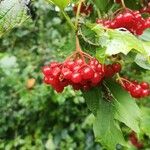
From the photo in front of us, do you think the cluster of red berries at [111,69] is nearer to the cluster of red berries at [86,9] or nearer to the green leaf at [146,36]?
the green leaf at [146,36]

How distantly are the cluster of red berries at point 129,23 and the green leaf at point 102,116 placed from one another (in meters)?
0.19

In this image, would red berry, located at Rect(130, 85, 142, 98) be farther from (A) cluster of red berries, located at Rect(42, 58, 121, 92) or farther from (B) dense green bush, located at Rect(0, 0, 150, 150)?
(B) dense green bush, located at Rect(0, 0, 150, 150)

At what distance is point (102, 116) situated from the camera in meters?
1.33

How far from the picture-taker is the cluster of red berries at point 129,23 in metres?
1.28

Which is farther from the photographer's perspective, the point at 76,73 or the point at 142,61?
the point at 142,61

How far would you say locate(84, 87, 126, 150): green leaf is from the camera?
133 cm

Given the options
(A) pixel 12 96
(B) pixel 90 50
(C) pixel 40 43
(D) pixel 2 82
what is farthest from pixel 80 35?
(C) pixel 40 43

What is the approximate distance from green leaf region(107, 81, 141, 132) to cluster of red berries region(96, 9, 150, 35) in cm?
16

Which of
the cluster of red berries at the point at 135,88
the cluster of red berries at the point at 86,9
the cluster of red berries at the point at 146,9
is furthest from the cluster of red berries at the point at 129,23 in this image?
the cluster of red berries at the point at 86,9

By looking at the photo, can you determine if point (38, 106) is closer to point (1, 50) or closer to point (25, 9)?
point (1, 50)

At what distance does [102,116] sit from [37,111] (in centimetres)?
223

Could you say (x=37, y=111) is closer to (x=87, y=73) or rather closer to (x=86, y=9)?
(x=86, y=9)

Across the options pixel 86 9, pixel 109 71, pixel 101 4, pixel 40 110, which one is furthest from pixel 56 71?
pixel 40 110

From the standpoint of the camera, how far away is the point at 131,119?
1317mm
